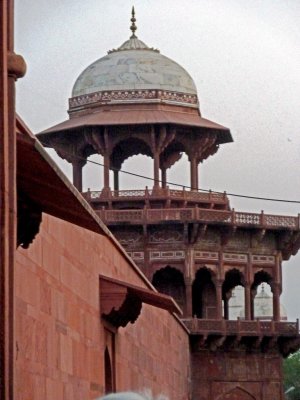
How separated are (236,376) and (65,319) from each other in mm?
29646

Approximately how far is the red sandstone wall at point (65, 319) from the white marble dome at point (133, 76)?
20587 millimetres

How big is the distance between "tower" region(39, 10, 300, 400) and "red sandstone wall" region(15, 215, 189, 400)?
20007 millimetres

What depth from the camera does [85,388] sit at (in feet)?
52.4

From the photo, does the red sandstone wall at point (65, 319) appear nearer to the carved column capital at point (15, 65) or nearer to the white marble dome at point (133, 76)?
the carved column capital at point (15, 65)

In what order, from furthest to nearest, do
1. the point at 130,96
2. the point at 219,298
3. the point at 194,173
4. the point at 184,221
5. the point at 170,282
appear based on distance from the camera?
1. the point at 170,282
2. the point at 194,173
3. the point at 219,298
4. the point at 130,96
5. the point at 184,221

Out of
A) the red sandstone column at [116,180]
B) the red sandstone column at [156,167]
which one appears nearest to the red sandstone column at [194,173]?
the red sandstone column at [156,167]

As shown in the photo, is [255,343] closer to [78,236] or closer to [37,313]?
[78,236]

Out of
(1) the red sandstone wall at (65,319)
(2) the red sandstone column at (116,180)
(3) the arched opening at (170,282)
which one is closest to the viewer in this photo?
(1) the red sandstone wall at (65,319)

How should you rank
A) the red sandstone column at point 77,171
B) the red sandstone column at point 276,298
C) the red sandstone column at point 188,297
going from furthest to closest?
1. the red sandstone column at point 276,298
2. the red sandstone column at point 77,171
3. the red sandstone column at point 188,297

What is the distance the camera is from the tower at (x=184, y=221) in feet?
139

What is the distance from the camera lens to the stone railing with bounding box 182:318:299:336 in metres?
42.2

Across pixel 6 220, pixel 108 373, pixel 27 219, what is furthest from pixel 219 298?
pixel 6 220

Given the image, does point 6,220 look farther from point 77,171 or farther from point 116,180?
point 116,180

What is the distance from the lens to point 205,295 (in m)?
44.7
